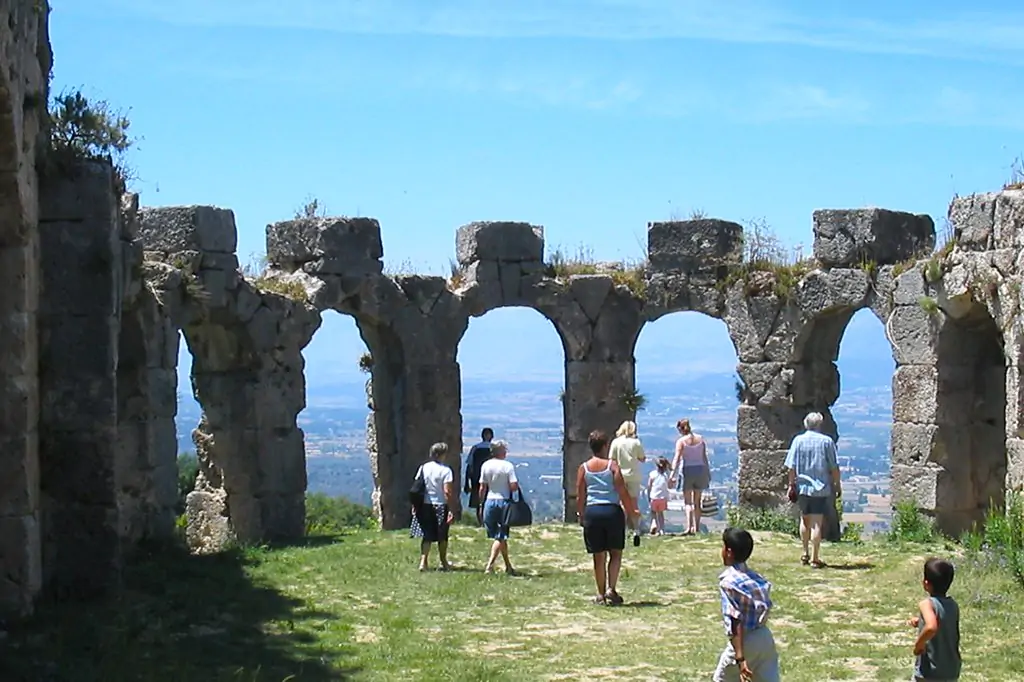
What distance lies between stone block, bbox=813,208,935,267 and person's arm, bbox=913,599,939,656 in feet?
41.9

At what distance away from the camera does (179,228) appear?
19672 millimetres

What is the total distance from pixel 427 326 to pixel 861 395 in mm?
162893

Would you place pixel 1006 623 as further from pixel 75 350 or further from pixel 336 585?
pixel 75 350

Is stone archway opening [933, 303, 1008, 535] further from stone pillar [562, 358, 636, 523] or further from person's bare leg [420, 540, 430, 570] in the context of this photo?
person's bare leg [420, 540, 430, 570]

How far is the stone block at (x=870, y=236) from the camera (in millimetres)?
20703

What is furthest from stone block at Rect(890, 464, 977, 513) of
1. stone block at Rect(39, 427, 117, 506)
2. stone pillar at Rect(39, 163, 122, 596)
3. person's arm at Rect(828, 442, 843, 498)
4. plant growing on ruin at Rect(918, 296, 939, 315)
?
stone block at Rect(39, 427, 117, 506)

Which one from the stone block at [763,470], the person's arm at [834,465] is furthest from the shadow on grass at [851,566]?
the stone block at [763,470]

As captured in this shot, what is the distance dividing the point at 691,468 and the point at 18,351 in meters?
9.50

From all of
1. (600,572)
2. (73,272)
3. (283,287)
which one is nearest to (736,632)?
(600,572)

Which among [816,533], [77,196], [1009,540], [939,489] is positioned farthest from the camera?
[939,489]

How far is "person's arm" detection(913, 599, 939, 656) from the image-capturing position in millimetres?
8266

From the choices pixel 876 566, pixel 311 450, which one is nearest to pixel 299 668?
pixel 876 566

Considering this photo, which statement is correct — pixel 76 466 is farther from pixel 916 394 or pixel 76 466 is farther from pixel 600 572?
pixel 916 394

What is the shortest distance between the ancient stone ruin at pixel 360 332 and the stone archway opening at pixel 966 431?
28 mm
